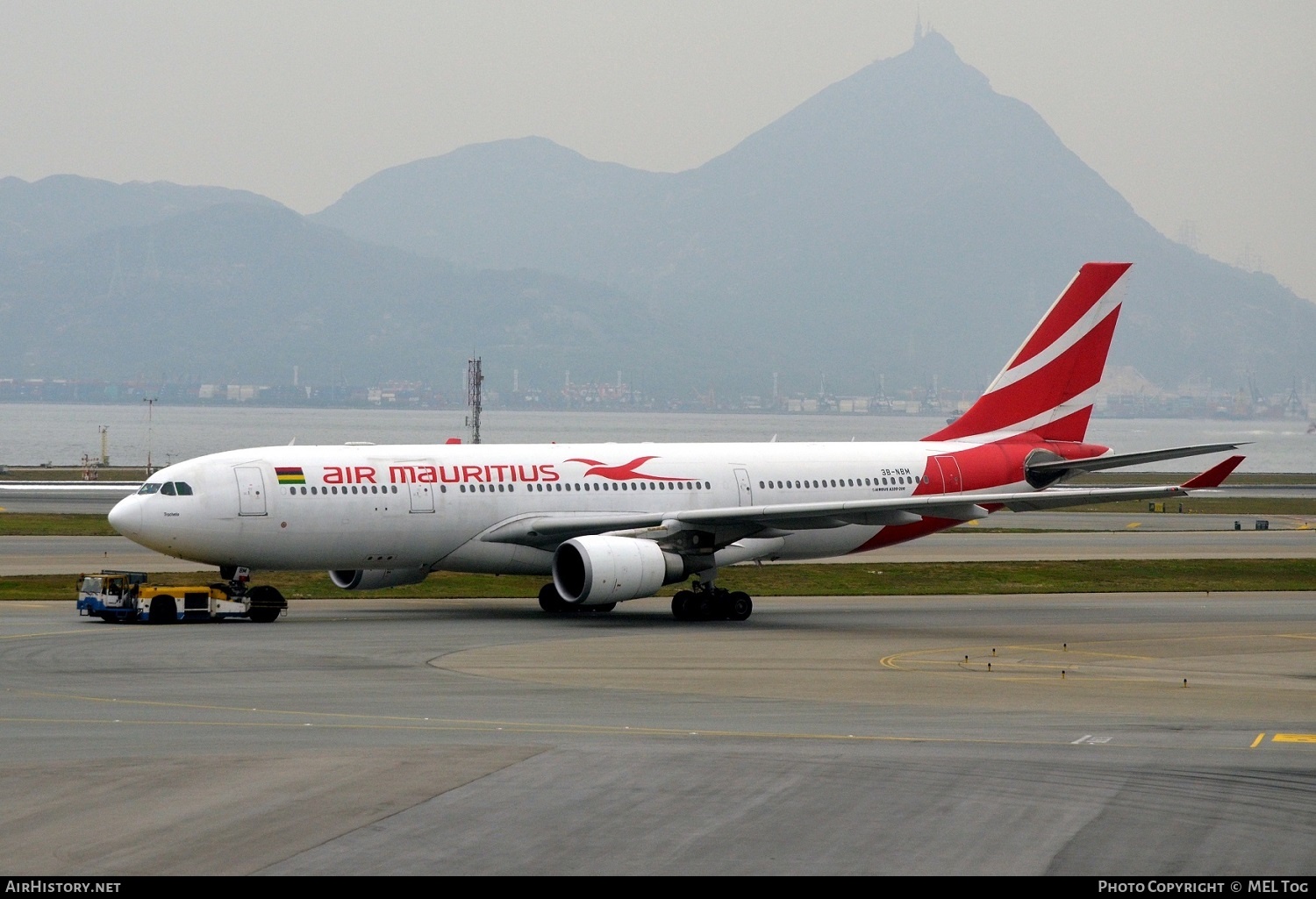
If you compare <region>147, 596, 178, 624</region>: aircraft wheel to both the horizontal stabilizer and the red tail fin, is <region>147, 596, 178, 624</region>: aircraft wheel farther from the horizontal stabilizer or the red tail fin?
the horizontal stabilizer

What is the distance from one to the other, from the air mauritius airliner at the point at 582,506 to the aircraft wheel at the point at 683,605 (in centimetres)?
5

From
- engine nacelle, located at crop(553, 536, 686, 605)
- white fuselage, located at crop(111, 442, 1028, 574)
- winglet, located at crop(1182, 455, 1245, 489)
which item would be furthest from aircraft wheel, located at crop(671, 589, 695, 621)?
winglet, located at crop(1182, 455, 1245, 489)

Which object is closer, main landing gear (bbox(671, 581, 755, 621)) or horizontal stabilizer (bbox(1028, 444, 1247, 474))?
horizontal stabilizer (bbox(1028, 444, 1247, 474))

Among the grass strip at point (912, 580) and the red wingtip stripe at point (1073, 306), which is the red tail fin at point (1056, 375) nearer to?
the red wingtip stripe at point (1073, 306)

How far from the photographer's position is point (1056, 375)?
51938 millimetres

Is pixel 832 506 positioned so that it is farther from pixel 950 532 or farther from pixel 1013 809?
pixel 950 532

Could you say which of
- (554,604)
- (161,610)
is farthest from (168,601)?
(554,604)

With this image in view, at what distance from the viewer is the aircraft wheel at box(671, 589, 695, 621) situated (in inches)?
1689

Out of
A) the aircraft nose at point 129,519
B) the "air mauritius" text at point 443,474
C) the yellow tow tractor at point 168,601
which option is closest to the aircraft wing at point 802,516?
the "air mauritius" text at point 443,474

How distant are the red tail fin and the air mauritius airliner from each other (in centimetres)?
115

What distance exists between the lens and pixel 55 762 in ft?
69.4

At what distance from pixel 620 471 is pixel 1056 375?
595 inches

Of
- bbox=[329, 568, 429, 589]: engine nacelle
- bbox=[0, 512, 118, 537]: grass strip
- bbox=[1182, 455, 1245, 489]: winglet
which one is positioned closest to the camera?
bbox=[1182, 455, 1245, 489]: winglet
